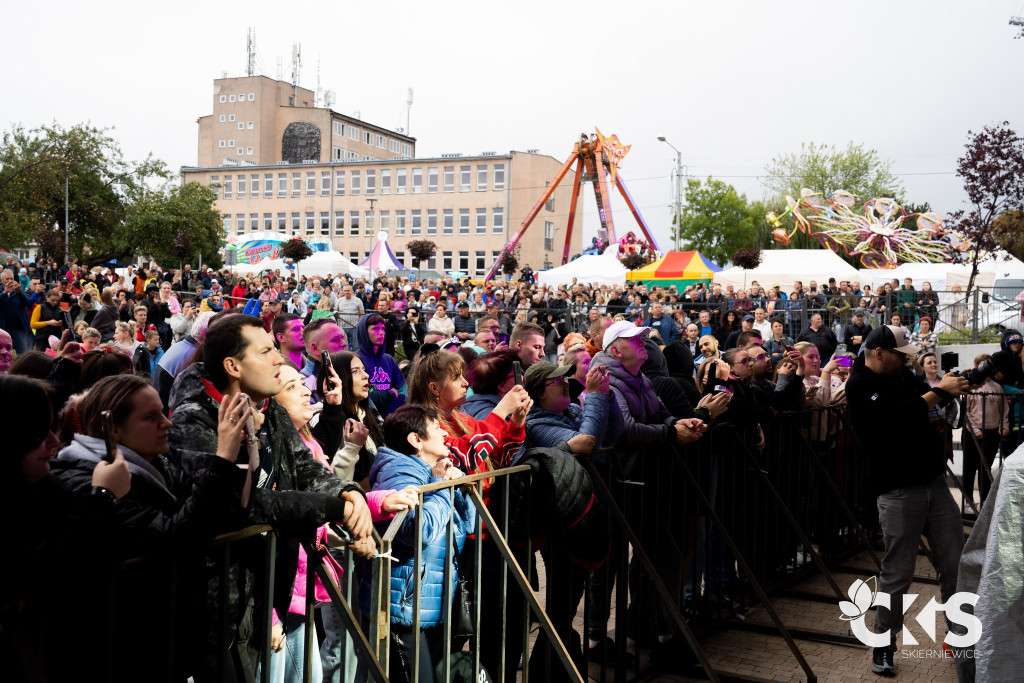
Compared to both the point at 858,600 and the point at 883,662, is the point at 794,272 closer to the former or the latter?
the point at 858,600

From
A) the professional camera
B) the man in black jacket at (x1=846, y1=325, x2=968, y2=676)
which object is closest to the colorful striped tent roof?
the professional camera

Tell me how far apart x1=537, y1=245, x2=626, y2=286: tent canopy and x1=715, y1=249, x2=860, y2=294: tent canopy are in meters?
4.98

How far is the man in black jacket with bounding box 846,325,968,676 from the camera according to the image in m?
5.24

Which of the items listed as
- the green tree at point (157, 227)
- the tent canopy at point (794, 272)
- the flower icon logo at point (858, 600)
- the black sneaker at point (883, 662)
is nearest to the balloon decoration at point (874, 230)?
the tent canopy at point (794, 272)

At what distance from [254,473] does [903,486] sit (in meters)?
4.00

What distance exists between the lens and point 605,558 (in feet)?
14.6

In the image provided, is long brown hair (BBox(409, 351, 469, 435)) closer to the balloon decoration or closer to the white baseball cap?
the white baseball cap

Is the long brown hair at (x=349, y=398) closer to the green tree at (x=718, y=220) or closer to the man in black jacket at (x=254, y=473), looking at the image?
the man in black jacket at (x=254, y=473)

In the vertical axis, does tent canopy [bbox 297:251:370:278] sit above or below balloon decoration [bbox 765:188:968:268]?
below

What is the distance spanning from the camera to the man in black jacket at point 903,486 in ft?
17.2

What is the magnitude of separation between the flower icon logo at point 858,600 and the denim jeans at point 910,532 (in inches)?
27.8

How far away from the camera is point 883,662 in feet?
17.5

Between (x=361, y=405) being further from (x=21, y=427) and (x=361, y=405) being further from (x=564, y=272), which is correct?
(x=564, y=272)

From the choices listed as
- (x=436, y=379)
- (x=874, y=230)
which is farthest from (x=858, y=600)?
(x=874, y=230)
